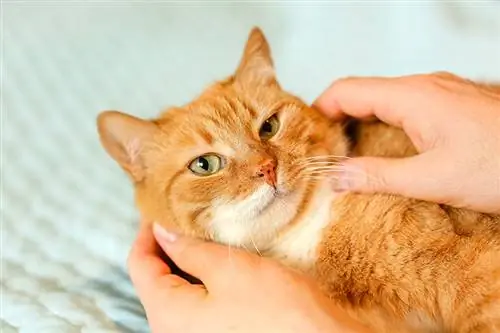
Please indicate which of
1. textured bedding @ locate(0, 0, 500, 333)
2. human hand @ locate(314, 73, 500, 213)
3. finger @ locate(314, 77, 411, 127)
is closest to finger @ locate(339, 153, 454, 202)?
human hand @ locate(314, 73, 500, 213)

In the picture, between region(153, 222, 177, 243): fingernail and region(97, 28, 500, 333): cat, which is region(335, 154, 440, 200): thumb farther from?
region(153, 222, 177, 243): fingernail

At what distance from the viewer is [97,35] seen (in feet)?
9.09

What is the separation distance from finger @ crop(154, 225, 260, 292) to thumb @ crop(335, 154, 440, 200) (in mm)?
323

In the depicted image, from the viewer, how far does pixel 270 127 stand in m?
1.78

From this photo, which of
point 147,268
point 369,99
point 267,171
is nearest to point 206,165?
point 267,171

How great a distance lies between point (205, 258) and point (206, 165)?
237mm

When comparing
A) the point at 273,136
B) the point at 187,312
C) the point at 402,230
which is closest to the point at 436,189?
the point at 402,230

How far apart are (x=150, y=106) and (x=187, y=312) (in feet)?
3.93

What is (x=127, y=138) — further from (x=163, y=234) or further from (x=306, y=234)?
(x=306, y=234)

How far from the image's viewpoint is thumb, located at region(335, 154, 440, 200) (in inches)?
62.7

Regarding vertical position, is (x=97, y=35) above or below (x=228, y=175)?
above

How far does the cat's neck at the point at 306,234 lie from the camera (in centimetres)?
168

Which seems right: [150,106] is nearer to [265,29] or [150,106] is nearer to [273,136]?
[265,29]

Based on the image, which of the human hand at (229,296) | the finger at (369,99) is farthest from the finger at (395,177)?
the human hand at (229,296)
